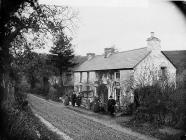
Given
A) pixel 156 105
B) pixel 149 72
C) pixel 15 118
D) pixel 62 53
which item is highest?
pixel 149 72

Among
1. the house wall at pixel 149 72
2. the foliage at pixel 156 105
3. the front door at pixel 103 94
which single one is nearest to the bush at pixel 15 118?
the foliage at pixel 156 105

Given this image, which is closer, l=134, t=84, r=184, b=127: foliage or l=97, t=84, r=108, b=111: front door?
l=134, t=84, r=184, b=127: foliage

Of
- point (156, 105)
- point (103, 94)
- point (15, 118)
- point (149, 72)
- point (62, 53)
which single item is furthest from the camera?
point (103, 94)

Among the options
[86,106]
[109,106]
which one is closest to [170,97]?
[109,106]

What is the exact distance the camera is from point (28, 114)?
3.15 meters

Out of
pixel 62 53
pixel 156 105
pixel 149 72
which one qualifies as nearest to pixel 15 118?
pixel 62 53

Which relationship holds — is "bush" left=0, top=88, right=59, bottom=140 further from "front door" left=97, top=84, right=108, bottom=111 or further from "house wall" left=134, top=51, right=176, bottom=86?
"front door" left=97, top=84, right=108, bottom=111

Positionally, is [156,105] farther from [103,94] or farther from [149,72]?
[103,94]

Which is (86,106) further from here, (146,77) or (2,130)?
(2,130)

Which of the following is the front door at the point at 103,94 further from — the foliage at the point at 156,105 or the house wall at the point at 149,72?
the house wall at the point at 149,72

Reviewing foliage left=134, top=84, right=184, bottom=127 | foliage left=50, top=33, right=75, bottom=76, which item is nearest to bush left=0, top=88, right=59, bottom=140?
foliage left=50, top=33, right=75, bottom=76

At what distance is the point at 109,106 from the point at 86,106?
112cm

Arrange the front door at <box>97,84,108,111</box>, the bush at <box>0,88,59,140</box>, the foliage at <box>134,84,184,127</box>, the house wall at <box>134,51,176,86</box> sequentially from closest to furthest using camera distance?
the bush at <box>0,88,59,140</box> < the foliage at <box>134,84,184,127</box> < the house wall at <box>134,51,176,86</box> < the front door at <box>97,84,108,111</box>

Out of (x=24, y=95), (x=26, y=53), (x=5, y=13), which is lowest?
(x=24, y=95)
